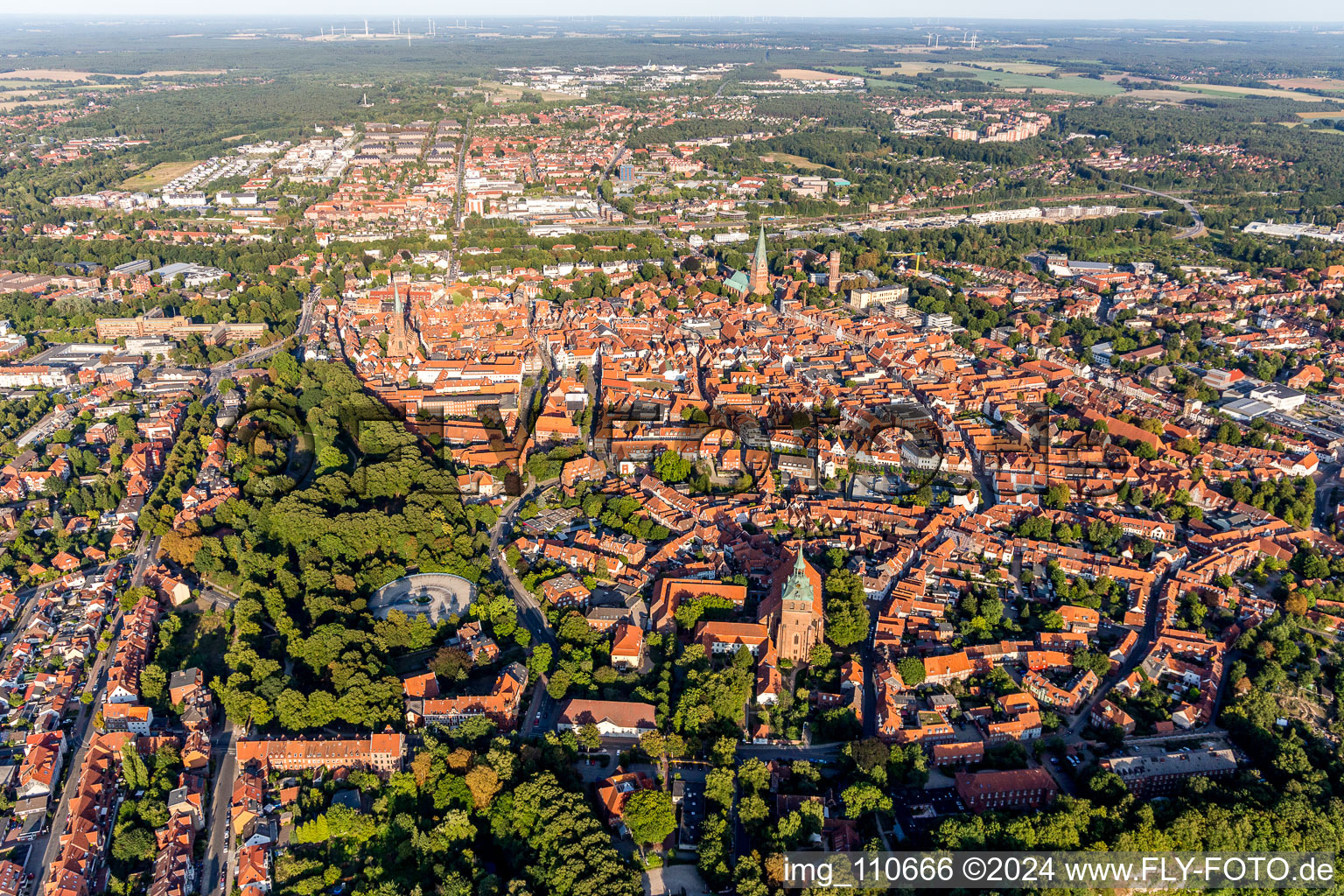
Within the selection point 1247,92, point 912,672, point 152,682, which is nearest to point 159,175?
point 152,682

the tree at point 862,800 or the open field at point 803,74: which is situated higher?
the open field at point 803,74

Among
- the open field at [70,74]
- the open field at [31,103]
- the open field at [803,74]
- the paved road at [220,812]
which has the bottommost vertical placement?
the paved road at [220,812]

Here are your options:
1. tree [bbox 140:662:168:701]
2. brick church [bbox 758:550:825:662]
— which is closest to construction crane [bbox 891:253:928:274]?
brick church [bbox 758:550:825:662]

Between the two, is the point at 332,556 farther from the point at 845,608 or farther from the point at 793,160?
the point at 793,160

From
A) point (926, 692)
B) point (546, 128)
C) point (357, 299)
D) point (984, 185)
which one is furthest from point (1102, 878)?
point (546, 128)

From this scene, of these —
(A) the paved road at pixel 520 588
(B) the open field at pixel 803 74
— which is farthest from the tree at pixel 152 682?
(B) the open field at pixel 803 74

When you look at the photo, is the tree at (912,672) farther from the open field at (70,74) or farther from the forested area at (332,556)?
the open field at (70,74)

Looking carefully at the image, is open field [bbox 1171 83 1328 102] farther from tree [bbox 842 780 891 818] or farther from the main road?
the main road

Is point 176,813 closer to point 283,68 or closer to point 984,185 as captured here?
point 984,185
